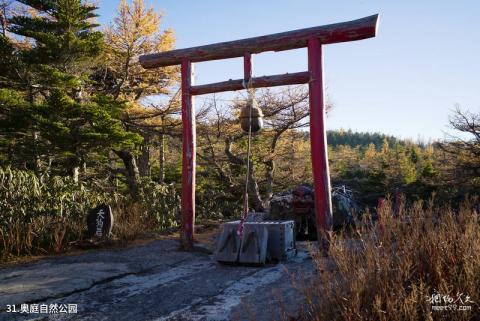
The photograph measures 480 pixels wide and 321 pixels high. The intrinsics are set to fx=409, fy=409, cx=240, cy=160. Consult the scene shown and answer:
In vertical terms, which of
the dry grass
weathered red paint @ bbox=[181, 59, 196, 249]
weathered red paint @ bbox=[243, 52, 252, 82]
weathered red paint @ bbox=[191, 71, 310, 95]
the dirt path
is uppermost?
weathered red paint @ bbox=[243, 52, 252, 82]

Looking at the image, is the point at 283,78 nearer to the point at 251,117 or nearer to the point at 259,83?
the point at 259,83

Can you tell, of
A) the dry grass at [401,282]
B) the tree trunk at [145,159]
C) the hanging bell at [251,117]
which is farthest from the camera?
the tree trunk at [145,159]

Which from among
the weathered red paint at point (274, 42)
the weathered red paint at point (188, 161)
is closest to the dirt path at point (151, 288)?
the weathered red paint at point (188, 161)

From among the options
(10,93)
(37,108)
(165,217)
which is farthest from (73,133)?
(165,217)

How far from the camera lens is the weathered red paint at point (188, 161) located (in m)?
7.29

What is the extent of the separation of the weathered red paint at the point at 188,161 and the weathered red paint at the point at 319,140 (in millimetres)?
2291

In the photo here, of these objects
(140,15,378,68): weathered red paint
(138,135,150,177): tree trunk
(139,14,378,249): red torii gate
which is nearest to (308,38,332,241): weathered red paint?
(139,14,378,249): red torii gate

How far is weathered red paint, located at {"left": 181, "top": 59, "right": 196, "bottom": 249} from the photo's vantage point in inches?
287

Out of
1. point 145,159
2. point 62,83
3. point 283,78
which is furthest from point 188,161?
point 145,159

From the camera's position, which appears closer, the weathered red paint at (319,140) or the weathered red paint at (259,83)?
the weathered red paint at (319,140)

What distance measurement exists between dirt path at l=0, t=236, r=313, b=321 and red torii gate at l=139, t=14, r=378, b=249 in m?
1.01

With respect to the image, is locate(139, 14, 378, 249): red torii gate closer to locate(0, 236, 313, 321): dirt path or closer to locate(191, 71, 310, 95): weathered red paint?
locate(191, 71, 310, 95): weathered red paint

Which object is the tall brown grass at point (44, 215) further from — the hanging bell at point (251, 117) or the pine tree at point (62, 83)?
the hanging bell at point (251, 117)

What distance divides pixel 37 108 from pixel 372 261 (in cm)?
887
